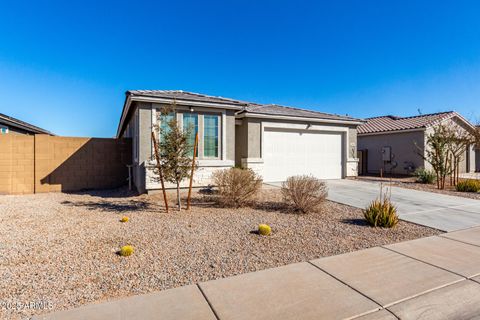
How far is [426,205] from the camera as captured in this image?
8242 millimetres

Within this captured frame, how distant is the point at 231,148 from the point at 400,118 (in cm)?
1762

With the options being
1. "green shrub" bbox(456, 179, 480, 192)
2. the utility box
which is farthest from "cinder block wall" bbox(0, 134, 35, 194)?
the utility box

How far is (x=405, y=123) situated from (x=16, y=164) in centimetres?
2315

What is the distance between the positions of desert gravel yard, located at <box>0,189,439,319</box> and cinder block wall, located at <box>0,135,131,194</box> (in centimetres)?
292

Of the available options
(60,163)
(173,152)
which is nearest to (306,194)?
(173,152)

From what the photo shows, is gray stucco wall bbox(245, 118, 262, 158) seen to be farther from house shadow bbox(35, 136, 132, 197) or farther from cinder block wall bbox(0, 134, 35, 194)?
cinder block wall bbox(0, 134, 35, 194)

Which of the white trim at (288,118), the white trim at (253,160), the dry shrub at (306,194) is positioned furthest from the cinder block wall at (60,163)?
the dry shrub at (306,194)

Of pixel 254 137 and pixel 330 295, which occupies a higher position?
pixel 254 137

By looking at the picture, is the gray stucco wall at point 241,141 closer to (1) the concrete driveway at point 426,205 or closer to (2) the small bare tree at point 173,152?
(1) the concrete driveway at point 426,205

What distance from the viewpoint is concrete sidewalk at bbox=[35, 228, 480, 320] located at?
106 inches

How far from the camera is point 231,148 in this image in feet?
35.7

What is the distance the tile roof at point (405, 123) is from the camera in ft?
56.4

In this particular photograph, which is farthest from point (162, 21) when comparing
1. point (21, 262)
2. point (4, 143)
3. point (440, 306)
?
point (440, 306)

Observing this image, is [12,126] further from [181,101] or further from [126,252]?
[126,252]
